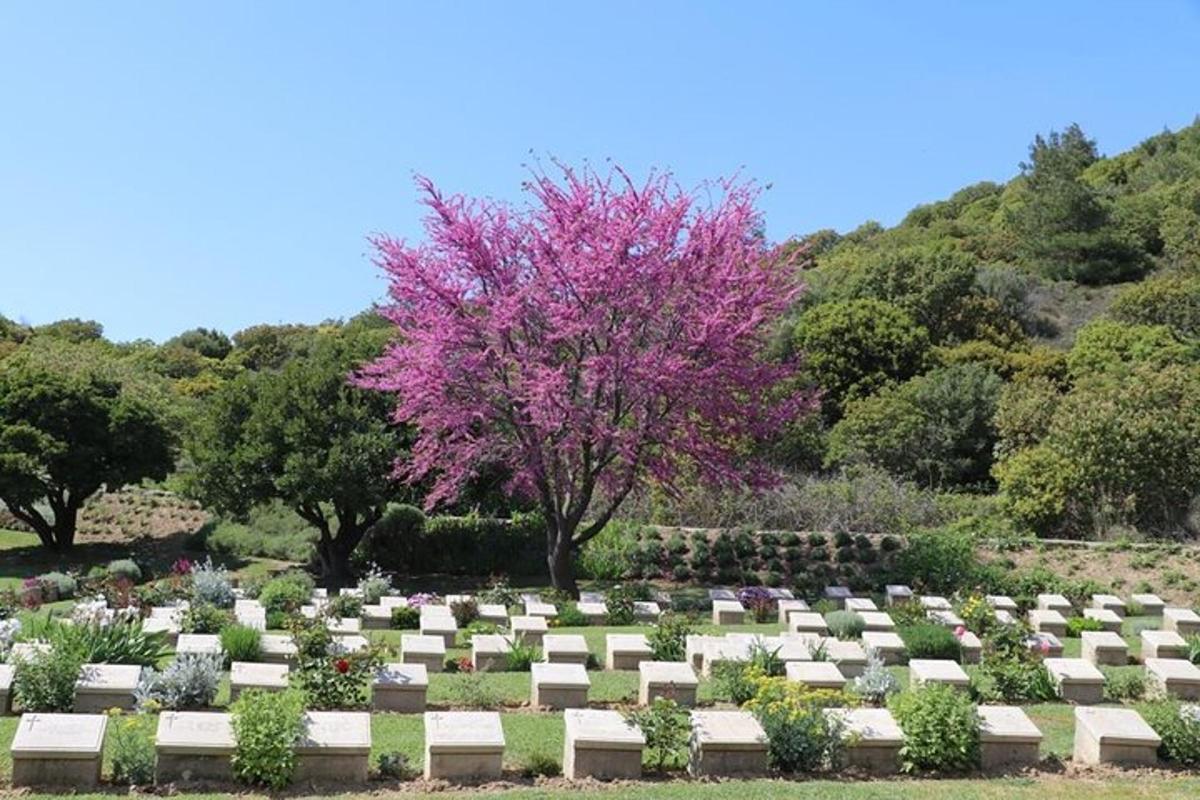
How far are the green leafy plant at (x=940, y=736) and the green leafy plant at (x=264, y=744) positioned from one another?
13.9ft

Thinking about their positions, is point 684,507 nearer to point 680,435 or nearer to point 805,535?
point 805,535

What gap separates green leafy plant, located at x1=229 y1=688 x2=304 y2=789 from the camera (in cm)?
729

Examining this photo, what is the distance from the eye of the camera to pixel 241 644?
10656 millimetres

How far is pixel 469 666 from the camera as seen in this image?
11.6 m

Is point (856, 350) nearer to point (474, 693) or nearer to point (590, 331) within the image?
point (590, 331)

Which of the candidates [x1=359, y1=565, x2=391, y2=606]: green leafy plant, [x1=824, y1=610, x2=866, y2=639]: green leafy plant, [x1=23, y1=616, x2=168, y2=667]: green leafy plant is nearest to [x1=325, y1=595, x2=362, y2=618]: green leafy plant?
[x1=359, y1=565, x2=391, y2=606]: green leafy plant

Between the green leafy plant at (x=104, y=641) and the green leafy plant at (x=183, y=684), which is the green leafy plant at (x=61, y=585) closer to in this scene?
the green leafy plant at (x=104, y=641)

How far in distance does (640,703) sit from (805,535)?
38.4ft

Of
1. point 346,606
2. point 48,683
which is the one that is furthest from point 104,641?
point 346,606

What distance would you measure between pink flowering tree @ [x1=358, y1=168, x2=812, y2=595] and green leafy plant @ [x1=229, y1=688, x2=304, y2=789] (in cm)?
987

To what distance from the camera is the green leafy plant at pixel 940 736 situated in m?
8.10

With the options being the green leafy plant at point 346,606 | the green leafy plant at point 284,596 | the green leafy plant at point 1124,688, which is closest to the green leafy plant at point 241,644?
the green leafy plant at point 346,606

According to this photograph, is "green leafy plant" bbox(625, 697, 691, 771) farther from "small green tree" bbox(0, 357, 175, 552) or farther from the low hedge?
"small green tree" bbox(0, 357, 175, 552)

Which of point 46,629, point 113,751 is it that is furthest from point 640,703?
point 46,629
